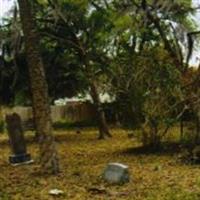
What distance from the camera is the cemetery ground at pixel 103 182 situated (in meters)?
11.6

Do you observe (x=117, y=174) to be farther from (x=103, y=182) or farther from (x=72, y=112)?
(x=72, y=112)

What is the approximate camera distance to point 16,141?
1775 cm

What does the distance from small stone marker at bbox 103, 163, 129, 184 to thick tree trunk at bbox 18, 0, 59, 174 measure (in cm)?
172

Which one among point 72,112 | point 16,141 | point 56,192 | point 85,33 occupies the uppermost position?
point 85,33

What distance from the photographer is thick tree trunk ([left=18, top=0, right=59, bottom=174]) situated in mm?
14023

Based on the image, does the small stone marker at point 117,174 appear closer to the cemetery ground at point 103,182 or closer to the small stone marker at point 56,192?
the cemetery ground at point 103,182

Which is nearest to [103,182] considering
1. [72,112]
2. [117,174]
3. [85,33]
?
[117,174]

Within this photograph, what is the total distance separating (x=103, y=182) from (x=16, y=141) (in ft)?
17.9

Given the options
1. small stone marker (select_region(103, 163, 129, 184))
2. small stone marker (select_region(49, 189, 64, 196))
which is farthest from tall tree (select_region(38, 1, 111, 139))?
small stone marker (select_region(49, 189, 64, 196))

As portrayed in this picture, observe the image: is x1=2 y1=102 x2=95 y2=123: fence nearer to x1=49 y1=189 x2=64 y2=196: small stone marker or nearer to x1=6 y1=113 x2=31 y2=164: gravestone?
x1=6 y1=113 x2=31 y2=164: gravestone

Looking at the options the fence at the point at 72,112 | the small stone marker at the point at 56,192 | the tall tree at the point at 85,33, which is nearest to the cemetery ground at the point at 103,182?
the small stone marker at the point at 56,192

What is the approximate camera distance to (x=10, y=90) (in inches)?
1138

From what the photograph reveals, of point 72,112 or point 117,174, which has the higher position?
point 72,112

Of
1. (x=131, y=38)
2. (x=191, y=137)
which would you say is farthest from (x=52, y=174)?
(x=131, y=38)
